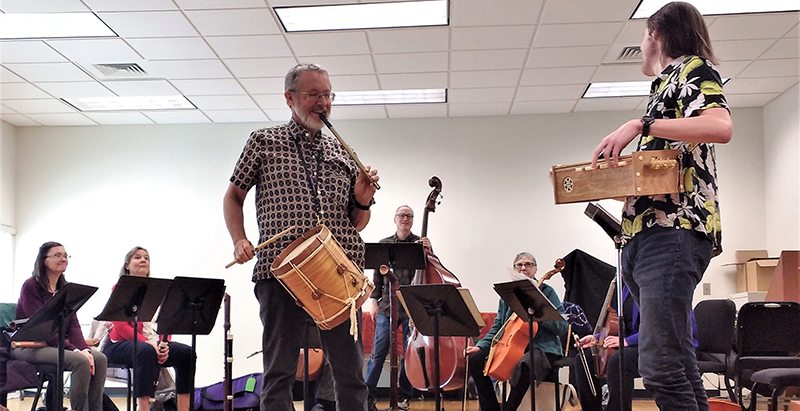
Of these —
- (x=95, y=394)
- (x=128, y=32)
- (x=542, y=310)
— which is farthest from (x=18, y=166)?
(x=542, y=310)

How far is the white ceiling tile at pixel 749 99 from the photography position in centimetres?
747

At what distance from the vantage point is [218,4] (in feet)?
16.8

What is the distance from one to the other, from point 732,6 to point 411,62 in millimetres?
2611

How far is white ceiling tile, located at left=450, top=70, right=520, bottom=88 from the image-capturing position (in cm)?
668

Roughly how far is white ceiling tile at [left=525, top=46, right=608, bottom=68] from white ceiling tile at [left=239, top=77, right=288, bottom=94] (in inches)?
93.9

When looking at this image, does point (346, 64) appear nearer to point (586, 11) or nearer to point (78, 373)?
point (586, 11)

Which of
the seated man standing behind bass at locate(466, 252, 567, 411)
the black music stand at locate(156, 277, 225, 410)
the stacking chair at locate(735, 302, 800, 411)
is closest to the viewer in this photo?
the black music stand at locate(156, 277, 225, 410)

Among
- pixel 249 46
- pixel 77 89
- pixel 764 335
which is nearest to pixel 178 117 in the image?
pixel 77 89

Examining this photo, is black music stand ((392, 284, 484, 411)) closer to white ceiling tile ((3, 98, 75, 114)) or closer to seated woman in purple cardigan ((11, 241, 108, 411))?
seated woman in purple cardigan ((11, 241, 108, 411))

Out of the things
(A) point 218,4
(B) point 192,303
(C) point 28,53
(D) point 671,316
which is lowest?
(B) point 192,303

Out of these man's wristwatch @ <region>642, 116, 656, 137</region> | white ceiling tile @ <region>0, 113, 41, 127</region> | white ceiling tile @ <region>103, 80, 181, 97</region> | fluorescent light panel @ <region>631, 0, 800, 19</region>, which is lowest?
man's wristwatch @ <region>642, 116, 656, 137</region>

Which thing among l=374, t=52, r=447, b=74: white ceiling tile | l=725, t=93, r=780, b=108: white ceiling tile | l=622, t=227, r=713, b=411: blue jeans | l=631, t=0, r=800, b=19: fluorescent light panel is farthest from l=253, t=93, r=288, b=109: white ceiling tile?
l=622, t=227, r=713, b=411: blue jeans

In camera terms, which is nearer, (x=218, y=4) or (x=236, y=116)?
(x=218, y=4)

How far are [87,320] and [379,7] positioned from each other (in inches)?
198
